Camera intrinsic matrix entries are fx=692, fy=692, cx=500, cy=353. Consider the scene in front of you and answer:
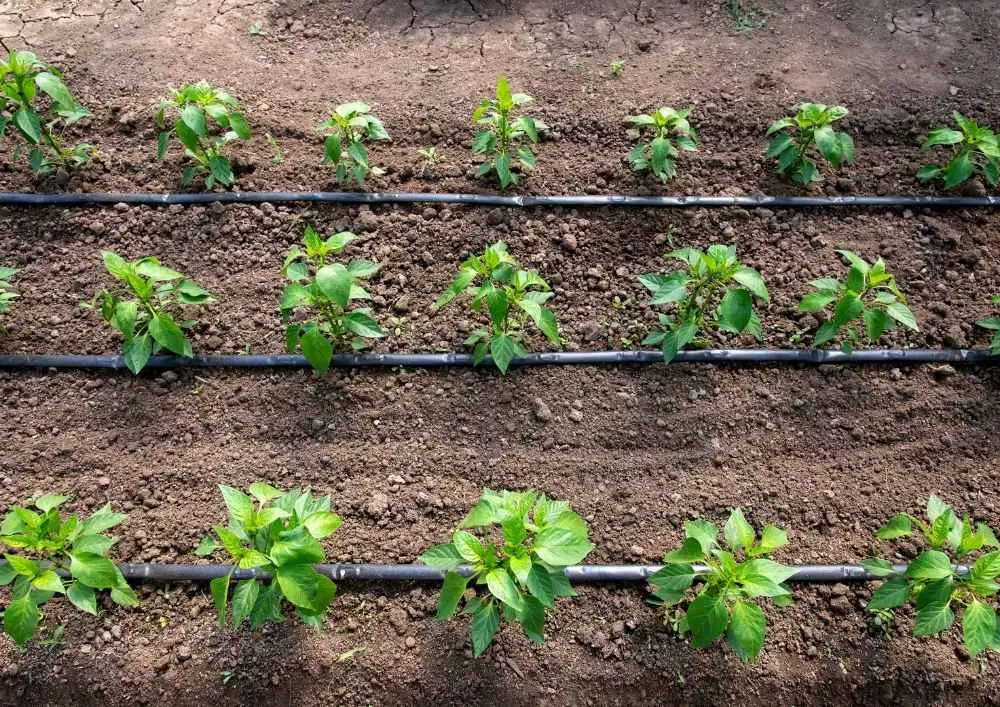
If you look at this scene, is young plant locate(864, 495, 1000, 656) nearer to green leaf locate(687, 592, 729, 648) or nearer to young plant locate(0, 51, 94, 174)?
green leaf locate(687, 592, 729, 648)

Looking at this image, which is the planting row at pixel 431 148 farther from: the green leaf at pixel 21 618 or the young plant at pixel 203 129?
the green leaf at pixel 21 618

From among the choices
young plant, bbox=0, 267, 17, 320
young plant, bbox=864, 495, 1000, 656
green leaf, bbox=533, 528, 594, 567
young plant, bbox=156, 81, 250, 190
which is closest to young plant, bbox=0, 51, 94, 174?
young plant, bbox=156, 81, 250, 190

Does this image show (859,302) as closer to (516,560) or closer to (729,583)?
(729,583)

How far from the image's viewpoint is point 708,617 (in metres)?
2.26

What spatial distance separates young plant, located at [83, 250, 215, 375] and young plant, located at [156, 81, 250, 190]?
29.7 inches

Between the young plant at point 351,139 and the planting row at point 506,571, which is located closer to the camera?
the planting row at point 506,571

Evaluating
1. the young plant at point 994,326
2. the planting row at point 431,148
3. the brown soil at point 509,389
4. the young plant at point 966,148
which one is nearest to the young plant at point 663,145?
the planting row at point 431,148

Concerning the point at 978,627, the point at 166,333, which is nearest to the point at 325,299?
the point at 166,333

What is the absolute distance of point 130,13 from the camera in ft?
15.4

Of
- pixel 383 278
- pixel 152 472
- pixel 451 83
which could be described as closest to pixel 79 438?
pixel 152 472

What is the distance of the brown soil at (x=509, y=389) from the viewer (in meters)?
2.55

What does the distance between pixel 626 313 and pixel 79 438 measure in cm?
256

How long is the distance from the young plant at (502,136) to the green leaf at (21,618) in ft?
8.83

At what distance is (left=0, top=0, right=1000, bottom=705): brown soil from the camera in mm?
2549
